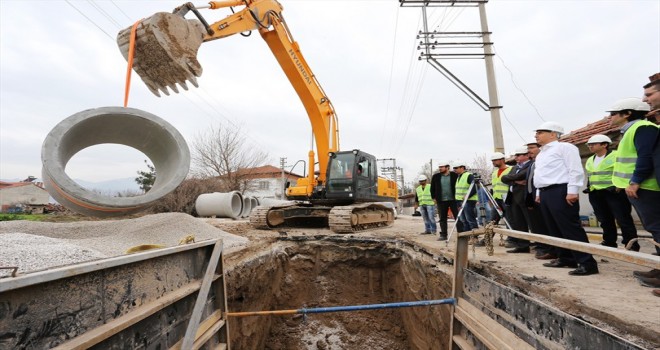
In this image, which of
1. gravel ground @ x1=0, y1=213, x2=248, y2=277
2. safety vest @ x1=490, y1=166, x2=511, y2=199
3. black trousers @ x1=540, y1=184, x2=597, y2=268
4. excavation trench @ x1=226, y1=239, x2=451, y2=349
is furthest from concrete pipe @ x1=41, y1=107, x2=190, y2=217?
safety vest @ x1=490, y1=166, x2=511, y2=199

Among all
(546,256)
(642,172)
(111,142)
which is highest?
(111,142)

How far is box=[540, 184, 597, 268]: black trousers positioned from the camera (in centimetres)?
341

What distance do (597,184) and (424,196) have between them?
4.65 meters

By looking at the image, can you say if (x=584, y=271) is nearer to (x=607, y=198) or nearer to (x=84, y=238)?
(x=607, y=198)

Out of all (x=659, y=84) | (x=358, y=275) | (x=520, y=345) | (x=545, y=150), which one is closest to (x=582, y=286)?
(x=520, y=345)

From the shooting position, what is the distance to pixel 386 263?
6.90 metres

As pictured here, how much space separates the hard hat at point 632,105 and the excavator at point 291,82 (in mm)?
5118

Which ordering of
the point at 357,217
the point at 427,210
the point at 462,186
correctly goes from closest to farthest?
the point at 462,186 < the point at 357,217 < the point at 427,210

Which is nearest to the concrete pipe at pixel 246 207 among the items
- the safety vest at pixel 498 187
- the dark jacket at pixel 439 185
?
the dark jacket at pixel 439 185

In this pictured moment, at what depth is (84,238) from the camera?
17.7ft

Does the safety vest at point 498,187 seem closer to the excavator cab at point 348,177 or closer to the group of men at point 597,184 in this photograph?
the group of men at point 597,184

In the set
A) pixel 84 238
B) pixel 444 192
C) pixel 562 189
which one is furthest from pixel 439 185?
pixel 84 238

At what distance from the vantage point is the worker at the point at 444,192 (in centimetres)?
656

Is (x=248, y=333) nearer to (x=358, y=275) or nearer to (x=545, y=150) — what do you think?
(x=358, y=275)
